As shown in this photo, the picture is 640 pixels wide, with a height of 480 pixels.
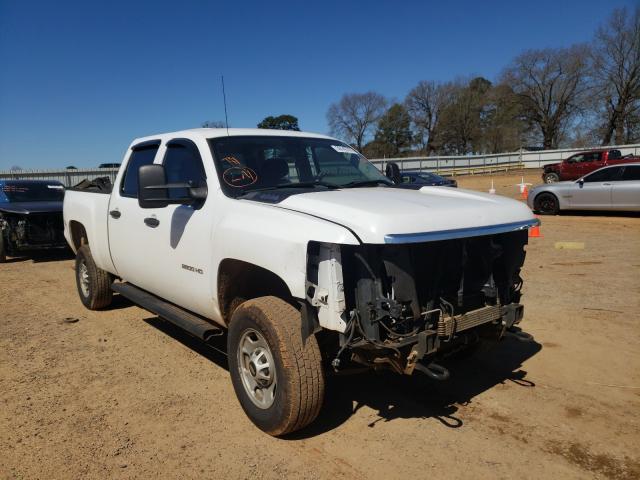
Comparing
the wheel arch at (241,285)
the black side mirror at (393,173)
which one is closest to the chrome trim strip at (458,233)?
the wheel arch at (241,285)

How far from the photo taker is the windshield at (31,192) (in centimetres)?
1152

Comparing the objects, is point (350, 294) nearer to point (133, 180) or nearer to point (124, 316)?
point (133, 180)

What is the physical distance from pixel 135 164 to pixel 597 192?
516 inches

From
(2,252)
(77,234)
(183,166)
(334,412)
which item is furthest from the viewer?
(2,252)

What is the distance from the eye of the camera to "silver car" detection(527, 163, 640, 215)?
13656mm

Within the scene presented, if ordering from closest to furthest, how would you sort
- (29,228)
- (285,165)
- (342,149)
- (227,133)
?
1. (285,165)
2. (227,133)
3. (342,149)
4. (29,228)

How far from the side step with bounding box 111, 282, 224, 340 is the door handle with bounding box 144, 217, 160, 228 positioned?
730mm

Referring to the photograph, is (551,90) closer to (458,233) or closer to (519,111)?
(519,111)

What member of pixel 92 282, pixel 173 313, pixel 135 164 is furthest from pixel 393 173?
pixel 92 282

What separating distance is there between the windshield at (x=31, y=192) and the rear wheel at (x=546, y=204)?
13196mm

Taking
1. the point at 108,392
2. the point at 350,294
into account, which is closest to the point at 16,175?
the point at 108,392

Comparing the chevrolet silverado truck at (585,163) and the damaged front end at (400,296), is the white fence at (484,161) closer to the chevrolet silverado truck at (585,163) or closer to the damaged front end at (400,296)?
the chevrolet silverado truck at (585,163)

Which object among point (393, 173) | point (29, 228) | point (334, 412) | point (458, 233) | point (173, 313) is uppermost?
point (393, 173)

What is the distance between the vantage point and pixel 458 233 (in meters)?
3.06
